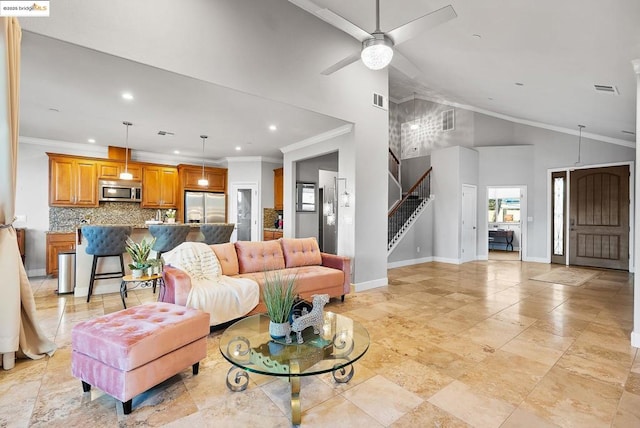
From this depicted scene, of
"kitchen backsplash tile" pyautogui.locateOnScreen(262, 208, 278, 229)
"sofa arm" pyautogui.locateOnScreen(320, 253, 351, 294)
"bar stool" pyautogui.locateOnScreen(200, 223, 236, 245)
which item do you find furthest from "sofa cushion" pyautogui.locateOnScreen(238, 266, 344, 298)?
"kitchen backsplash tile" pyautogui.locateOnScreen(262, 208, 278, 229)

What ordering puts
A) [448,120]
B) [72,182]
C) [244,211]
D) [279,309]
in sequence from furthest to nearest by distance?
[448,120] → [244,211] → [72,182] → [279,309]

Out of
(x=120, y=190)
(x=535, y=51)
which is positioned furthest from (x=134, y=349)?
(x=120, y=190)

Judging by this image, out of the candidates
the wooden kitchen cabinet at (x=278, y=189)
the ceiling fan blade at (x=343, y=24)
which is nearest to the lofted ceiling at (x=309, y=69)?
the ceiling fan blade at (x=343, y=24)

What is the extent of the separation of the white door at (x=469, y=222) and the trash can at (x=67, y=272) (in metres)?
8.47

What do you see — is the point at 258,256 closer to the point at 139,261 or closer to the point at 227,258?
the point at 227,258

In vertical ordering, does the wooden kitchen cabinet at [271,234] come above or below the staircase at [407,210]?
below

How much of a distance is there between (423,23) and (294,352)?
288 centimetres

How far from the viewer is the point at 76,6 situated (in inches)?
105

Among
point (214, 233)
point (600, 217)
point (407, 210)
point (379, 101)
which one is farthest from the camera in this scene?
point (407, 210)

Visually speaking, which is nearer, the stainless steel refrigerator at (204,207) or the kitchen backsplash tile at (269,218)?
the stainless steel refrigerator at (204,207)

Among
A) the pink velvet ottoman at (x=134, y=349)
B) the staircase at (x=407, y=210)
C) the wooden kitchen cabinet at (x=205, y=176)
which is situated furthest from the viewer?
the staircase at (x=407, y=210)

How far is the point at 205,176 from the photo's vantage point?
26.3 ft

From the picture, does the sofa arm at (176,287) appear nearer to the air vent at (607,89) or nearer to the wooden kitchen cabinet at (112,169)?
the wooden kitchen cabinet at (112,169)

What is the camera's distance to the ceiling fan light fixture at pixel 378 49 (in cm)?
290
